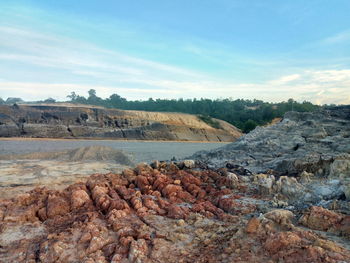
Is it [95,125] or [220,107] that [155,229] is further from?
[220,107]

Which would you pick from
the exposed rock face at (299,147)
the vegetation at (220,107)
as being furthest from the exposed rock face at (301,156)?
the vegetation at (220,107)

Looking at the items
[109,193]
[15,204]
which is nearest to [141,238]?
[109,193]

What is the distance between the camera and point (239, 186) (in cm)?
823

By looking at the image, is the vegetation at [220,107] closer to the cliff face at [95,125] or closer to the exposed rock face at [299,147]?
the cliff face at [95,125]

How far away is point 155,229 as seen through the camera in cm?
502

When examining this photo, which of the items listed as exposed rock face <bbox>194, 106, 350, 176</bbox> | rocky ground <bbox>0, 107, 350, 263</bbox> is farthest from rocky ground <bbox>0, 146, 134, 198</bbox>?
exposed rock face <bbox>194, 106, 350, 176</bbox>

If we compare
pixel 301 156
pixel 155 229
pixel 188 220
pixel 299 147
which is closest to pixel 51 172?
pixel 155 229

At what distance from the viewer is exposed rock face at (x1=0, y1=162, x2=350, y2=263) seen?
12.7ft

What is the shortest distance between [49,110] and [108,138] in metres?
12.0

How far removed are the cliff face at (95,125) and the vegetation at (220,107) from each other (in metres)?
6.97

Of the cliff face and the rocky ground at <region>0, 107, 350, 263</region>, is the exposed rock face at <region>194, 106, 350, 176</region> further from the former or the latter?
the cliff face

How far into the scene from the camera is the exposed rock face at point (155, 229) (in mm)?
3857

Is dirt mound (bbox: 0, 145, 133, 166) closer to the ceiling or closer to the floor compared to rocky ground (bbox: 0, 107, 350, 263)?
closer to the floor

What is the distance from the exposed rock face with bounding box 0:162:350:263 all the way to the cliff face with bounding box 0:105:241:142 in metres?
37.2
